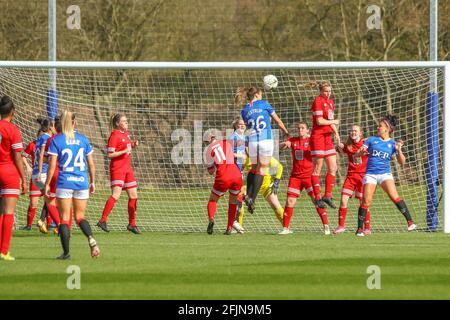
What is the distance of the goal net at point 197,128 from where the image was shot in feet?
67.1

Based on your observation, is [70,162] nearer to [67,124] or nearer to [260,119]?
[67,124]

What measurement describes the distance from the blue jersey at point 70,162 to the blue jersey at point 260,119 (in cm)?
461

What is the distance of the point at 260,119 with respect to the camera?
18.0 m

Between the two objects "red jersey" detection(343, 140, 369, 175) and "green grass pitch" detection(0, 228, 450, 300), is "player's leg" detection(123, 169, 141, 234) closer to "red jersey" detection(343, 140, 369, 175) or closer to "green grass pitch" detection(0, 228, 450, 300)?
"green grass pitch" detection(0, 228, 450, 300)

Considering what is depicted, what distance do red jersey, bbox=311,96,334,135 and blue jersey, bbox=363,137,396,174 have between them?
3.10 feet

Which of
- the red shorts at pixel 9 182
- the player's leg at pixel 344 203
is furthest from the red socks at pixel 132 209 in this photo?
the red shorts at pixel 9 182

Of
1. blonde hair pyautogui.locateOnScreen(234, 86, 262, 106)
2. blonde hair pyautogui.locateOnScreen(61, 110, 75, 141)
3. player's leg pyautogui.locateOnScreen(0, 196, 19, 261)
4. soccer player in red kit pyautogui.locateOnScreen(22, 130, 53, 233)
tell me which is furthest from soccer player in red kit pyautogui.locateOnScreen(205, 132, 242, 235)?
player's leg pyautogui.locateOnScreen(0, 196, 19, 261)

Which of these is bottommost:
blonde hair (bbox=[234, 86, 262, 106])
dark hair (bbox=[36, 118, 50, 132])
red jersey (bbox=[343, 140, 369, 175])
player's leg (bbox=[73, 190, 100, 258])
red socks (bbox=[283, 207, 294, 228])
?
red socks (bbox=[283, 207, 294, 228])

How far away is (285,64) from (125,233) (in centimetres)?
405

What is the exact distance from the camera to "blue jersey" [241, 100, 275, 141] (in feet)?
58.9

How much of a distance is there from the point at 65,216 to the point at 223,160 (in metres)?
4.90

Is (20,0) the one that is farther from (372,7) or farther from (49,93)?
(49,93)

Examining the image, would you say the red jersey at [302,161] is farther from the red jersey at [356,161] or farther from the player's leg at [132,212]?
the player's leg at [132,212]

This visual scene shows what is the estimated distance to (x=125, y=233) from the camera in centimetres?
1902
